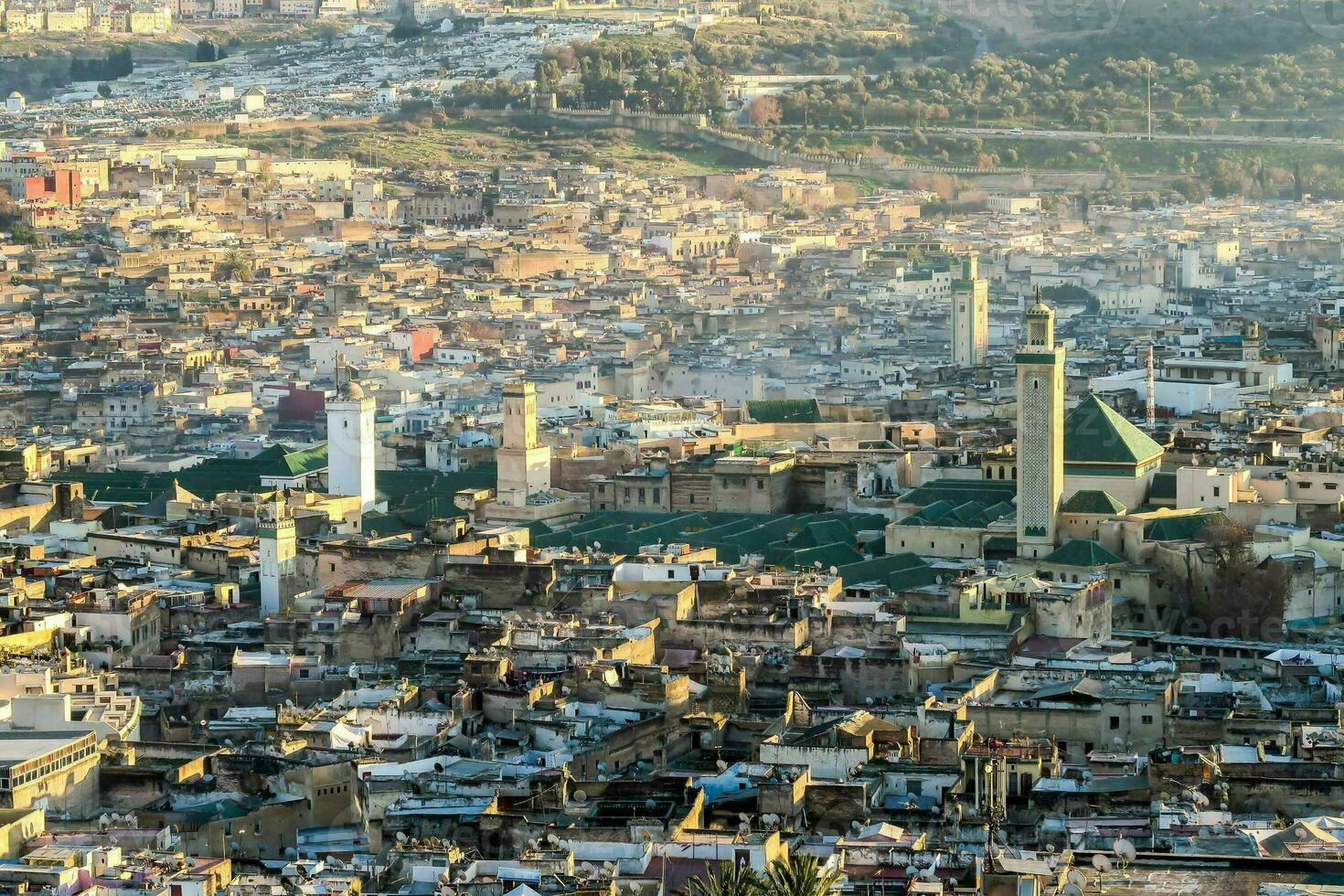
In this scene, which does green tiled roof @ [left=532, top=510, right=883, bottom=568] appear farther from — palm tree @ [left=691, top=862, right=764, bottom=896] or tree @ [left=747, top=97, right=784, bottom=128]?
tree @ [left=747, top=97, right=784, bottom=128]

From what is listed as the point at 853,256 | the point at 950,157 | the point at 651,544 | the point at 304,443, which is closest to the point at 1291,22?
the point at 950,157

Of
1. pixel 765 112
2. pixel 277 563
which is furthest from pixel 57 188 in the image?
pixel 277 563

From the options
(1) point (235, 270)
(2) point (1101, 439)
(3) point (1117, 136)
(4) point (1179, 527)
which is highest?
(3) point (1117, 136)

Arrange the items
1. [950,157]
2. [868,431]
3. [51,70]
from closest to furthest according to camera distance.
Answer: [868,431]
[950,157]
[51,70]

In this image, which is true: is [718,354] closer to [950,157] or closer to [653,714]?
[653,714]

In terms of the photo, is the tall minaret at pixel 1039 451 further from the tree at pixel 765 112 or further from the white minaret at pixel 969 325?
the tree at pixel 765 112

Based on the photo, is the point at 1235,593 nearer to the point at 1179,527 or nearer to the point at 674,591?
the point at 1179,527

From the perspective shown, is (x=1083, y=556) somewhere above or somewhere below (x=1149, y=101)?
below
